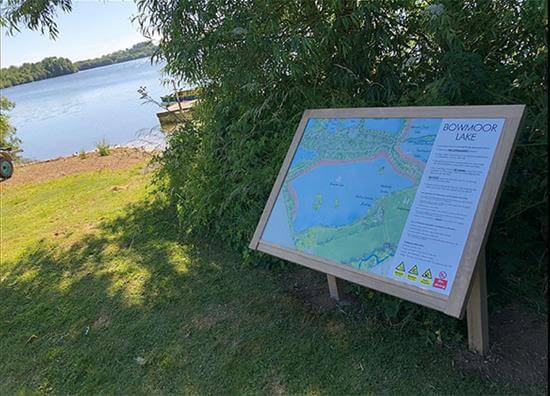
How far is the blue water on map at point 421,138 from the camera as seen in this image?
5.48 feet

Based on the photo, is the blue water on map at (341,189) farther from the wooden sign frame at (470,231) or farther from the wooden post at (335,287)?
the wooden post at (335,287)

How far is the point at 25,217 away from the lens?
5.02 m

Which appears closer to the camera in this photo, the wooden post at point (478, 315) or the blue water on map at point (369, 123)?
the wooden post at point (478, 315)

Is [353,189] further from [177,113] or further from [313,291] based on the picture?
[177,113]

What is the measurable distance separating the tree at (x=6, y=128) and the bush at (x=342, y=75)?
7.25 m

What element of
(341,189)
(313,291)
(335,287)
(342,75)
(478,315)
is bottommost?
(313,291)

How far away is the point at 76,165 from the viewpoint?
7418mm

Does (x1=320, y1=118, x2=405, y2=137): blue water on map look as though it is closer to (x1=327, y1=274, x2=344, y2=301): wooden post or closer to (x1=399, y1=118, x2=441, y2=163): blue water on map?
(x1=399, y1=118, x2=441, y2=163): blue water on map

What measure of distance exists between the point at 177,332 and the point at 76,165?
590cm

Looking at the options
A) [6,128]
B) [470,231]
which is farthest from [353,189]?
[6,128]

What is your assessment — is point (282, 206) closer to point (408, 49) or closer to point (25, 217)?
point (408, 49)

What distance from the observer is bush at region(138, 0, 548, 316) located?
1.83m

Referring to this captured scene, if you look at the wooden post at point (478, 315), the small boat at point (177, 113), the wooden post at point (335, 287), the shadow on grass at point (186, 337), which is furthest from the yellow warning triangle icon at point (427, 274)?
the small boat at point (177, 113)

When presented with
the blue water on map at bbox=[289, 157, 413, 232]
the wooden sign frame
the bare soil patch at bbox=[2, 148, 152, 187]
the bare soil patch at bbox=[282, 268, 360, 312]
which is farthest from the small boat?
the wooden sign frame
